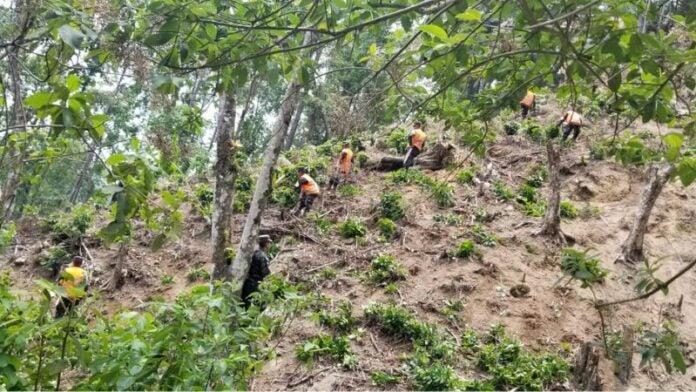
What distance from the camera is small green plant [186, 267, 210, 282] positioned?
9789mm

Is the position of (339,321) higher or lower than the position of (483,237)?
lower

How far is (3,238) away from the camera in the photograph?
171 inches

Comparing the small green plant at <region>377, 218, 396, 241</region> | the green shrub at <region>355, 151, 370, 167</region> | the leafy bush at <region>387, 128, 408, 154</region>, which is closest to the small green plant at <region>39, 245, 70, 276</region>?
the small green plant at <region>377, 218, 396, 241</region>

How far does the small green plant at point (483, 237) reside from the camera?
956 cm

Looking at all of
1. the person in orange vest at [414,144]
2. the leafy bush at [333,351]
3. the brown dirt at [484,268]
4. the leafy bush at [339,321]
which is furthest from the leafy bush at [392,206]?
the leafy bush at [333,351]

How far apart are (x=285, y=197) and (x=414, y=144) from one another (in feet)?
11.4

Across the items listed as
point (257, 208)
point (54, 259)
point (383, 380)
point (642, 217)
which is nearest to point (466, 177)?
point (642, 217)

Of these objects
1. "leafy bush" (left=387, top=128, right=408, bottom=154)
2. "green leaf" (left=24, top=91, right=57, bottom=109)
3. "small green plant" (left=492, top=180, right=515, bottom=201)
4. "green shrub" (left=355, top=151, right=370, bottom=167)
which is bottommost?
"green leaf" (left=24, top=91, right=57, bottom=109)

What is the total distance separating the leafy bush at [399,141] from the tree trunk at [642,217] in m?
6.85

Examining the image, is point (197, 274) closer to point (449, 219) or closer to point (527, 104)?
point (449, 219)

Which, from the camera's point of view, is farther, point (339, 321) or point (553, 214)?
point (553, 214)

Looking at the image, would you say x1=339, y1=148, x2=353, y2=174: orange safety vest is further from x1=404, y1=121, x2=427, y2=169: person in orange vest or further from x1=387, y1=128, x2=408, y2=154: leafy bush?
x1=387, y1=128, x2=408, y2=154: leafy bush

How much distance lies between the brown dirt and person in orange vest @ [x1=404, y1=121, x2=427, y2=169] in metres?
0.70

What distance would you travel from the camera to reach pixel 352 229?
409 inches
